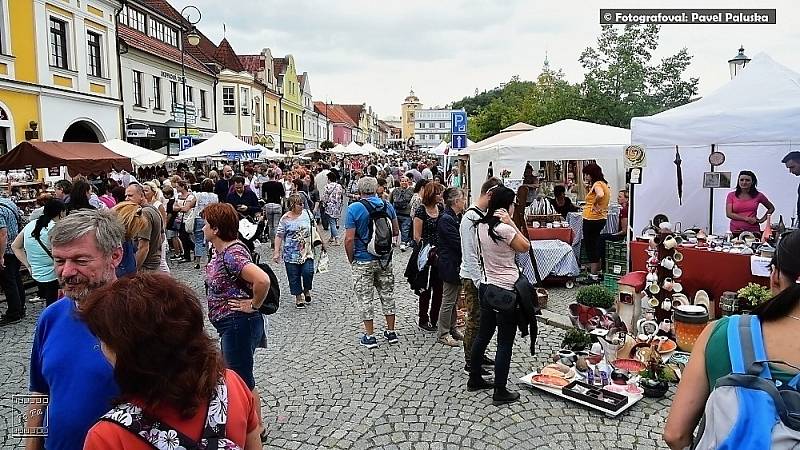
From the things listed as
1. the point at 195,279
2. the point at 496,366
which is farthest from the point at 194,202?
the point at 496,366

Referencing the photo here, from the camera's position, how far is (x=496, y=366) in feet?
15.7

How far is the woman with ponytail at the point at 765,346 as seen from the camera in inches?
71.2

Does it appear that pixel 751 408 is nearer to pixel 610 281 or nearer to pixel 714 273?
pixel 714 273

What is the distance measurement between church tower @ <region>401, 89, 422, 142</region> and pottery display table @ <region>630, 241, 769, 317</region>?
136588 millimetres

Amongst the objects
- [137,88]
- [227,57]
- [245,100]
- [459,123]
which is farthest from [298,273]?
[227,57]

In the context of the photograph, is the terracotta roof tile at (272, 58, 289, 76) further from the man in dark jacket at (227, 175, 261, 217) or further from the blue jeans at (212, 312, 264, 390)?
the blue jeans at (212, 312, 264, 390)

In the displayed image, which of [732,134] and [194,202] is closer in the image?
[732,134]

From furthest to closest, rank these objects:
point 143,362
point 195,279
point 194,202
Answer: point 194,202
point 195,279
point 143,362

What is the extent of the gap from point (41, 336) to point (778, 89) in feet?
23.9

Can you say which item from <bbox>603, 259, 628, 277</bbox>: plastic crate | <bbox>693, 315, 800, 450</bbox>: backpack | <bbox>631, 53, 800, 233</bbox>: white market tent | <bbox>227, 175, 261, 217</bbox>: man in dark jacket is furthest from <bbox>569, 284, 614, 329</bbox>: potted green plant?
<bbox>227, 175, 261, 217</bbox>: man in dark jacket

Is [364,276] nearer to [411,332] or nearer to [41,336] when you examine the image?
[411,332]

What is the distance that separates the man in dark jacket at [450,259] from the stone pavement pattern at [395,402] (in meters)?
0.24

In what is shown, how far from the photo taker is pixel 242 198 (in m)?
11.5

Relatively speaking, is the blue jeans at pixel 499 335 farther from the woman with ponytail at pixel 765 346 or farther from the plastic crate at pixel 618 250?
the plastic crate at pixel 618 250
